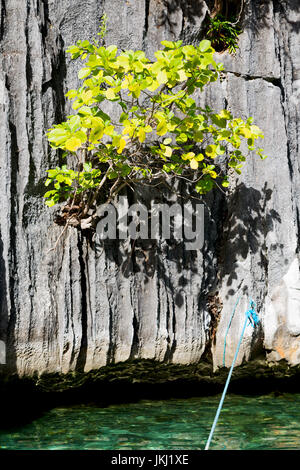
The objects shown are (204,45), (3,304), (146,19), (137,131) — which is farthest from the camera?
(146,19)

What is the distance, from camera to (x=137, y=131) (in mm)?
3480

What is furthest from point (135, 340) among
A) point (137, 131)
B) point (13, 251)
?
point (137, 131)

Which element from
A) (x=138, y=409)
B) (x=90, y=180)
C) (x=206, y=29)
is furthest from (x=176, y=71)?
(x=138, y=409)

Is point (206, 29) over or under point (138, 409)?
over

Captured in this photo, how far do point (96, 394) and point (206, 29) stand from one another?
2.68 metres

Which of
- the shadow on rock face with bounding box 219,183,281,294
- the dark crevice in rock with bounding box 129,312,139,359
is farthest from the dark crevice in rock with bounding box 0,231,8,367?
the shadow on rock face with bounding box 219,183,281,294

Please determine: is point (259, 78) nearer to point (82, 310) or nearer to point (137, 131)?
point (137, 131)

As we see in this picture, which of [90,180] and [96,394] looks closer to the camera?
[90,180]

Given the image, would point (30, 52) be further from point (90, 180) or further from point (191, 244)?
point (191, 244)

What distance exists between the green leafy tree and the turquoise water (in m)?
1.23

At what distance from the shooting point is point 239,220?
4.18 m

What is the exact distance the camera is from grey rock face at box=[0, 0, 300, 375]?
3.68 m

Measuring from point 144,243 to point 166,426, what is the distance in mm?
1197

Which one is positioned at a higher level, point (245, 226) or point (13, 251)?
point (245, 226)
